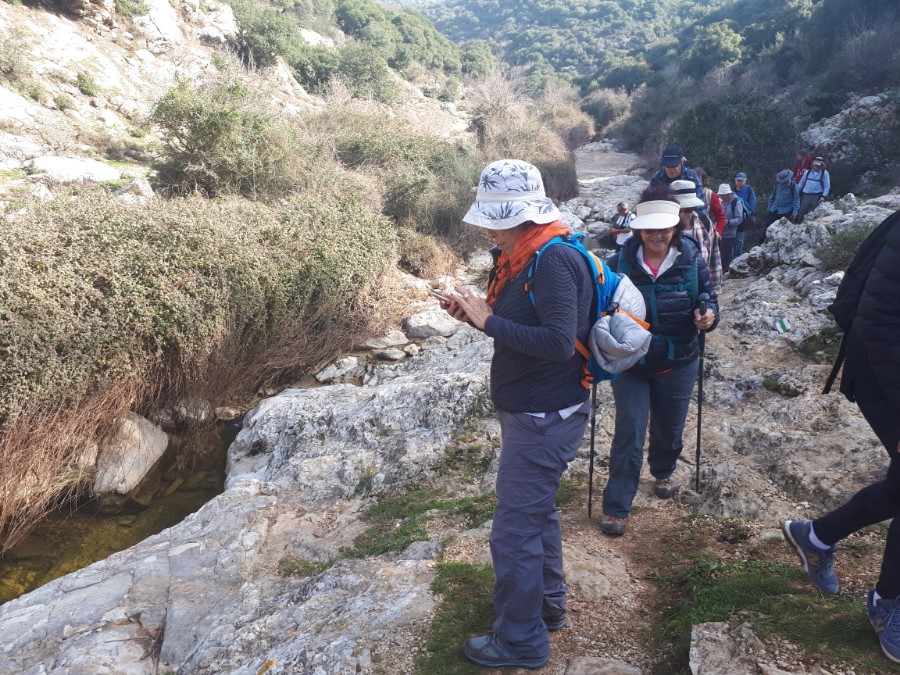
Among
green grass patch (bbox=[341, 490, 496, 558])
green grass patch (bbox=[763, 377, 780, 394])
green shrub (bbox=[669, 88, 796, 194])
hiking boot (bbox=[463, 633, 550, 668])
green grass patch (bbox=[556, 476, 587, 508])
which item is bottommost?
green grass patch (bbox=[341, 490, 496, 558])

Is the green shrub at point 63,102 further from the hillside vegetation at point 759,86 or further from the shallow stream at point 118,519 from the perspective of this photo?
the hillside vegetation at point 759,86

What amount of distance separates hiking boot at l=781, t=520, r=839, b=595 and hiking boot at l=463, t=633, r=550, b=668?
114cm

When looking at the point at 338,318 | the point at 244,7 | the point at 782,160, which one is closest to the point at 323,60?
the point at 244,7

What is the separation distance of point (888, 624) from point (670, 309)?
5.45ft

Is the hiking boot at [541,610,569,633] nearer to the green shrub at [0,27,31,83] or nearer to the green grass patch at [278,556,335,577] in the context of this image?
the green grass patch at [278,556,335,577]

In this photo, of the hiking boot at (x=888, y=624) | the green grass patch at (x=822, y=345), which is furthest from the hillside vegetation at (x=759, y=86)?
the hiking boot at (x=888, y=624)

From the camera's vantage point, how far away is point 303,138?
1286 centimetres

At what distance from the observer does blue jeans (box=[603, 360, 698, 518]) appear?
10.5 ft

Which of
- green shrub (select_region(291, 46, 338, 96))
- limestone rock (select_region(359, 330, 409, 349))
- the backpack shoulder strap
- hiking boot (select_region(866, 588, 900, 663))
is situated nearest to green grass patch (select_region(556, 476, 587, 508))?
hiking boot (select_region(866, 588, 900, 663))

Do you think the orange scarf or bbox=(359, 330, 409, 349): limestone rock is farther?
bbox=(359, 330, 409, 349): limestone rock

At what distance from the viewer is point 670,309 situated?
126 inches

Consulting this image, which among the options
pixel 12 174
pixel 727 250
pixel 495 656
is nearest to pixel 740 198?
pixel 727 250

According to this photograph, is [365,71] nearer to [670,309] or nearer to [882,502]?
[670,309]

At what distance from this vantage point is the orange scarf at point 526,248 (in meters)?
2.22
